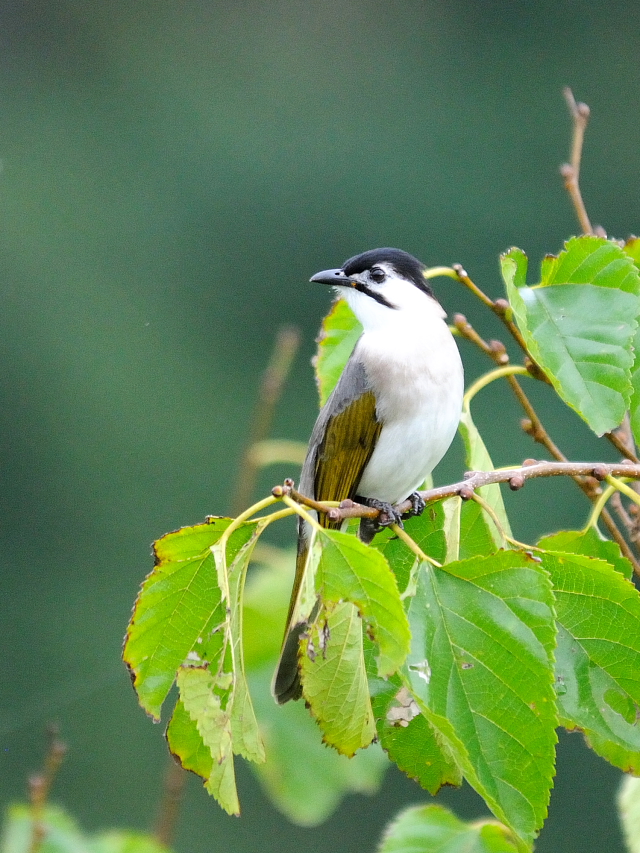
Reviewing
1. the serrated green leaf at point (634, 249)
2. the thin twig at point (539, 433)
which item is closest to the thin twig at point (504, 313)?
the thin twig at point (539, 433)

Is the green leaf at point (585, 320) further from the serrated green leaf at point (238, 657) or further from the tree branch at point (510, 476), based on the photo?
the serrated green leaf at point (238, 657)

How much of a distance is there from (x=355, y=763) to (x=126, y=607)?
822cm

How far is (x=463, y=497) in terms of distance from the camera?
1276 mm

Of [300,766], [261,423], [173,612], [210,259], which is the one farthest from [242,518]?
[210,259]

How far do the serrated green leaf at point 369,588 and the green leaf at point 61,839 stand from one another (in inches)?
34.4

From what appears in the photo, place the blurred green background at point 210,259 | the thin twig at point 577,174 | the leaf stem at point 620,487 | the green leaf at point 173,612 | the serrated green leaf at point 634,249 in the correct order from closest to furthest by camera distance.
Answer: the green leaf at point 173,612 → the leaf stem at point 620,487 → the serrated green leaf at point 634,249 → the thin twig at point 577,174 → the blurred green background at point 210,259

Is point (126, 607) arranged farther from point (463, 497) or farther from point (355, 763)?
point (463, 497)

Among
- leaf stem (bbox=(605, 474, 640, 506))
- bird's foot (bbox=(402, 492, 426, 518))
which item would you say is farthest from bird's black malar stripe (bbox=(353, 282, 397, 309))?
leaf stem (bbox=(605, 474, 640, 506))

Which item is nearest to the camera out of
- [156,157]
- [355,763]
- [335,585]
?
[335,585]

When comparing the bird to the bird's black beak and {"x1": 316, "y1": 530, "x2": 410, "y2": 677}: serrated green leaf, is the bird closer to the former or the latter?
the bird's black beak

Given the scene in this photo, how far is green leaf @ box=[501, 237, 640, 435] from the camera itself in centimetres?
136

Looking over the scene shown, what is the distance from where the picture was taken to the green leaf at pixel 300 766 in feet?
8.48

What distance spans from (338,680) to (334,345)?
0.64 m

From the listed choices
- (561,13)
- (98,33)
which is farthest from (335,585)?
(98,33)
